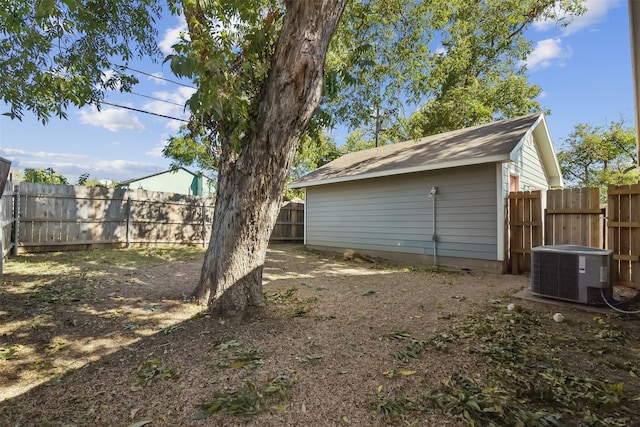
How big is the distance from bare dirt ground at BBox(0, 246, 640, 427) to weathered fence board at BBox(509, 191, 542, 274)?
2.67 m

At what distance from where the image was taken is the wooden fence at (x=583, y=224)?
4.84 metres

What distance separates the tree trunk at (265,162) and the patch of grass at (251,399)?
53.9 inches

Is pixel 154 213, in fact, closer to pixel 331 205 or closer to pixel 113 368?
pixel 331 205

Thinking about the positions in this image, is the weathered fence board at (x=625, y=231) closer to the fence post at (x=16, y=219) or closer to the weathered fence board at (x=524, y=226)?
the weathered fence board at (x=524, y=226)

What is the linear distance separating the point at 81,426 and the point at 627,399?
3244 millimetres

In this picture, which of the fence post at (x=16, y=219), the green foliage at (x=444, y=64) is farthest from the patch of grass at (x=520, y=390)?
the fence post at (x=16, y=219)

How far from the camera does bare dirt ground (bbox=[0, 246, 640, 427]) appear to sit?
183 cm

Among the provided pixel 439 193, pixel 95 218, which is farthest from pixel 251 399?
pixel 95 218

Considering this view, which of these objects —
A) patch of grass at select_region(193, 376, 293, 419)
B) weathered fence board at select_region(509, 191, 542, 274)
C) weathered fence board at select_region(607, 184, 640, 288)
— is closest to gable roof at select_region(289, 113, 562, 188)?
weathered fence board at select_region(509, 191, 542, 274)

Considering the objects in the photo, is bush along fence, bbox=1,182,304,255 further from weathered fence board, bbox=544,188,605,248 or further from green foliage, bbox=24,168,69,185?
green foliage, bbox=24,168,69,185

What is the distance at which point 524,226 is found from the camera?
6543 mm

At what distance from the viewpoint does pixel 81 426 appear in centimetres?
172

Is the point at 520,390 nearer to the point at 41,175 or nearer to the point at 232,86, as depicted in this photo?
the point at 232,86

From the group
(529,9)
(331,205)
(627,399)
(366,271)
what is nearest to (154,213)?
(331,205)
